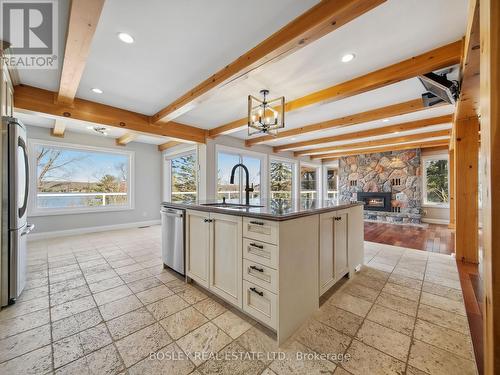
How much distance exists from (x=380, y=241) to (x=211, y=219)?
12.6 feet

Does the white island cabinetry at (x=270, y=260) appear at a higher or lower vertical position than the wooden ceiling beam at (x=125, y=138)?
lower

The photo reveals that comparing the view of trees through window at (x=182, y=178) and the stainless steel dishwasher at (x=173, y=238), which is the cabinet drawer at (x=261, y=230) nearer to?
the stainless steel dishwasher at (x=173, y=238)

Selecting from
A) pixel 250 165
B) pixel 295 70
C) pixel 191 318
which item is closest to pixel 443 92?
pixel 295 70

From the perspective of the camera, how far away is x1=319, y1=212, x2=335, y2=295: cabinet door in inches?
74.2

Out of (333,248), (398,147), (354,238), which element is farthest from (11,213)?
(398,147)

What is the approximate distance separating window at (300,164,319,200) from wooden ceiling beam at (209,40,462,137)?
5.30 meters

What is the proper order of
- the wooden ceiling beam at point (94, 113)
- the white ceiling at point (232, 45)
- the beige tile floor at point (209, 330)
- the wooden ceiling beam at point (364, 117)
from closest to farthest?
1. the beige tile floor at point (209, 330)
2. the white ceiling at point (232, 45)
3. the wooden ceiling beam at point (94, 113)
4. the wooden ceiling beam at point (364, 117)

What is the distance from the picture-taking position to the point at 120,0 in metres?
1.50

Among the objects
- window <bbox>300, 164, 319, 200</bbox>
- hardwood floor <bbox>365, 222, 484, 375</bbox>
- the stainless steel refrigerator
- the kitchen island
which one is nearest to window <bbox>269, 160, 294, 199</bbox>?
window <bbox>300, 164, 319, 200</bbox>

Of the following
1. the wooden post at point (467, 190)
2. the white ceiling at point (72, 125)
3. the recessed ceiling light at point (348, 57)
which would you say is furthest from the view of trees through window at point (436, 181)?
the white ceiling at point (72, 125)

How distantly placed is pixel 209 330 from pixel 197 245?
79 cm

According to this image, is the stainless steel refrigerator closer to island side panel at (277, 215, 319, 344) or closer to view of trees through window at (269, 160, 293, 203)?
island side panel at (277, 215, 319, 344)

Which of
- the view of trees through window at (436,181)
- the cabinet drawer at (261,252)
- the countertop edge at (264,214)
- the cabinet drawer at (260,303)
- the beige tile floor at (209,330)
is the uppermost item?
the view of trees through window at (436,181)

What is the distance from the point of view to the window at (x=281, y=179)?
6875mm
